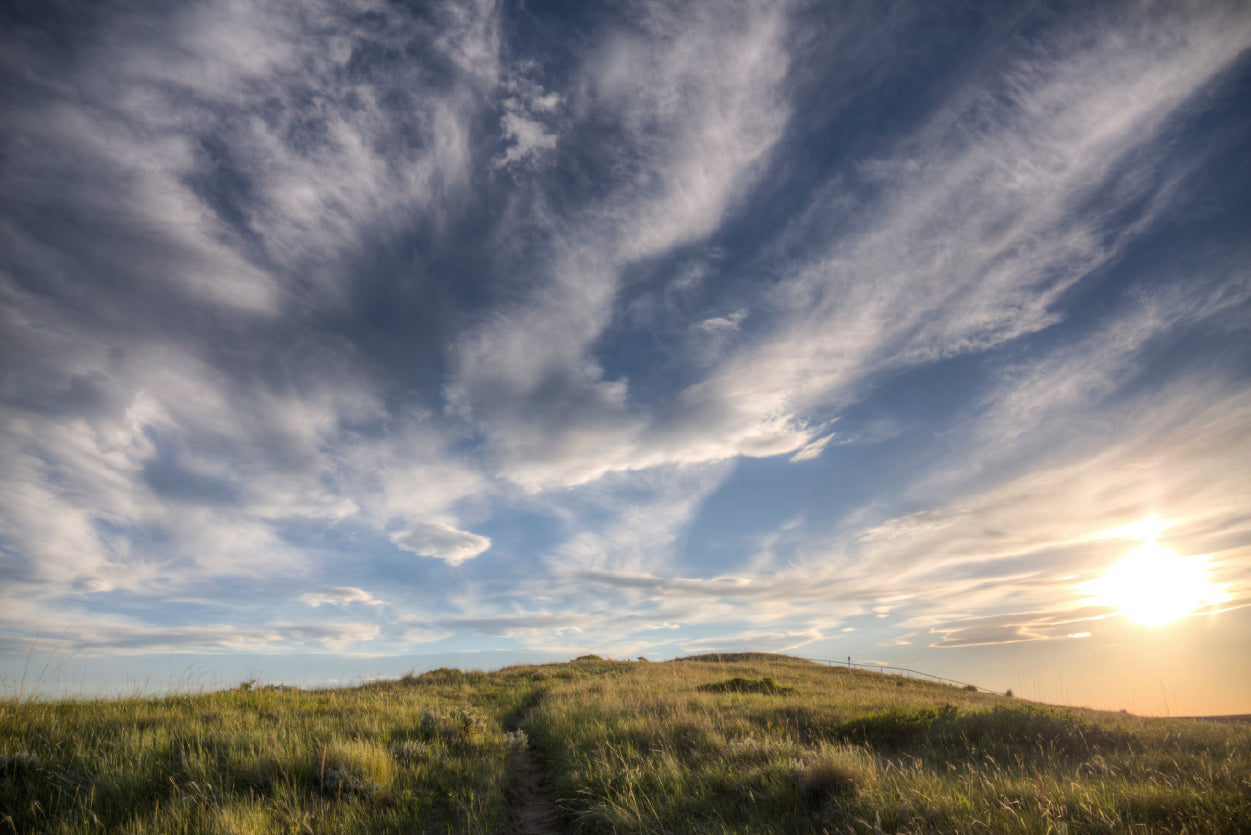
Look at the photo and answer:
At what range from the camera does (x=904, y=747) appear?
1107 cm

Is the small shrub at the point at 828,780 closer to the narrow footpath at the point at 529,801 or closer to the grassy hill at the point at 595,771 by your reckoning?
the grassy hill at the point at 595,771

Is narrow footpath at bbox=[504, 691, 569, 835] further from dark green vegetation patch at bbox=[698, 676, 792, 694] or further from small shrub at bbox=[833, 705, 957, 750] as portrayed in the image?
dark green vegetation patch at bbox=[698, 676, 792, 694]

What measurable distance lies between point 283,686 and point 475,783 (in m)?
13.2

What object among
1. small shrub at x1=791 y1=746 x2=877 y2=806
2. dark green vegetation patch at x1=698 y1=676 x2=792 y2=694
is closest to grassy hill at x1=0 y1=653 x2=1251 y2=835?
small shrub at x1=791 y1=746 x2=877 y2=806

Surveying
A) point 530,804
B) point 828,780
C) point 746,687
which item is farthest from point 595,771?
point 746,687

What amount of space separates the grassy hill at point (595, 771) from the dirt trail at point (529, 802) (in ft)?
0.14

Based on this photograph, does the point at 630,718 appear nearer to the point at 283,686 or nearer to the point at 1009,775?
the point at 1009,775

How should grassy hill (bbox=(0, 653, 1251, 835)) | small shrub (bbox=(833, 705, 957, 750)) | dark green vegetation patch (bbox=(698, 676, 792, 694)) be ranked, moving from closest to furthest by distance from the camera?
1. grassy hill (bbox=(0, 653, 1251, 835))
2. small shrub (bbox=(833, 705, 957, 750))
3. dark green vegetation patch (bbox=(698, 676, 792, 694))

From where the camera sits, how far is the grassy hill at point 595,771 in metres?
5.65

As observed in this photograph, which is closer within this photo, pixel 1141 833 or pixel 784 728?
pixel 1141 833

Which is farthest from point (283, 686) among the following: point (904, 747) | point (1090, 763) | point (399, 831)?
point (1090, 763)

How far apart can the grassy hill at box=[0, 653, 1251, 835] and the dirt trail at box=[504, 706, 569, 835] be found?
0.04 m

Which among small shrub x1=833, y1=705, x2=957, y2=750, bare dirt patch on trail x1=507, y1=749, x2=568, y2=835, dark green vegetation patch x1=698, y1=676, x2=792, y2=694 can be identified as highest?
dark green vegetation patch x1=698, y1=676, x2=792, y2=694

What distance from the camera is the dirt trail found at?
732cm
